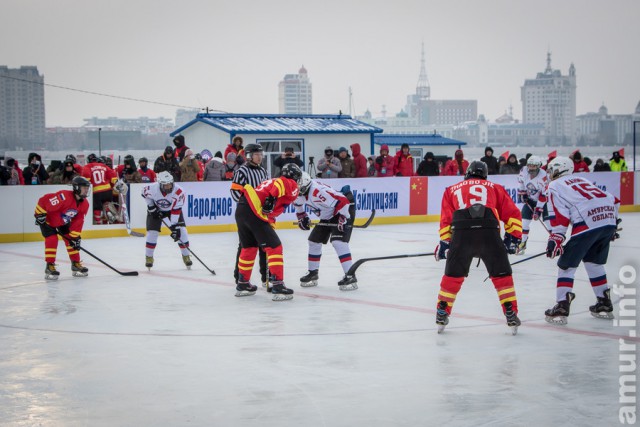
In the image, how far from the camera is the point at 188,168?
1764 cm

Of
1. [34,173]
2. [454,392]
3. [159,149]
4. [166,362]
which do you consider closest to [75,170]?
[34,173]

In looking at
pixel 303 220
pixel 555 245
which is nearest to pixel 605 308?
pixel 555 245

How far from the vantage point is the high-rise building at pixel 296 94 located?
118 m

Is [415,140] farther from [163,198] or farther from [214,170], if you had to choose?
[163,198]

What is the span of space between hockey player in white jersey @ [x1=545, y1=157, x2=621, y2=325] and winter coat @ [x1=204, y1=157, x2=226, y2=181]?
414 inches

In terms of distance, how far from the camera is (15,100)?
70062 millimetres

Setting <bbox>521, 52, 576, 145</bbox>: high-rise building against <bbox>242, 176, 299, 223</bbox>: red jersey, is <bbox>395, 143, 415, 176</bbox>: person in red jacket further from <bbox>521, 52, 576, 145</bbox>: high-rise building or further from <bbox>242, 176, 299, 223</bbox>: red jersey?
<bbox>521, 52, 576, 145</bbox>: high-rise building

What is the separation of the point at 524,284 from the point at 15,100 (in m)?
65.1

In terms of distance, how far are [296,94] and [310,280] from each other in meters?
111

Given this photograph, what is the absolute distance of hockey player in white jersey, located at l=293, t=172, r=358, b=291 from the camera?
10.1m

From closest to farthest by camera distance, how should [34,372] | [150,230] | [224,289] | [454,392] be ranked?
[454,392] → [34,372] → [224,289] → [150,230]

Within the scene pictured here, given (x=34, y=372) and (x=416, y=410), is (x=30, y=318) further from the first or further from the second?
(x=416, y=410)

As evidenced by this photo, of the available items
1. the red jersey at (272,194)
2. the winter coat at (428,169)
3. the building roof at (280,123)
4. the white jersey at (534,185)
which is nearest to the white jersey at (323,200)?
the red jersey at (272,194)

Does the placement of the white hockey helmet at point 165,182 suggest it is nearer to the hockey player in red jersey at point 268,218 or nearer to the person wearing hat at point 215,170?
the hockey player in red jersey at point 268,218
